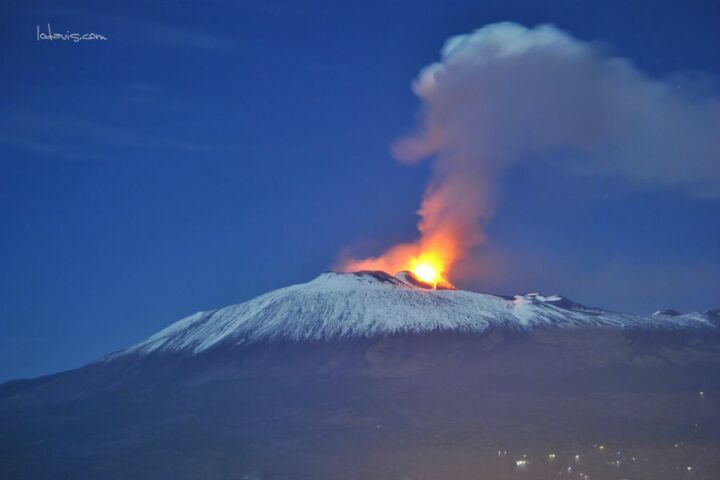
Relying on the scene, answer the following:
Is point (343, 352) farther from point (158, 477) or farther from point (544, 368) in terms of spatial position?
point (158, 477)

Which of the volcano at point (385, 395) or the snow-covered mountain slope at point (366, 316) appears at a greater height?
the snow-covered mountain slope at point (366, 316)

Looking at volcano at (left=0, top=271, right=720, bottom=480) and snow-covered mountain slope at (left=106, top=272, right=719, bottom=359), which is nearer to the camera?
volcano at (left=0, top=271, right=720, bottom=480)

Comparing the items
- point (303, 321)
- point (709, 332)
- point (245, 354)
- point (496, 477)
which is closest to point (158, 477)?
point (496, 477)

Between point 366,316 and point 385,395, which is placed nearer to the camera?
point 385,395

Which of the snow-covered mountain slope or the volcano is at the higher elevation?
the snow-covered mountain slope

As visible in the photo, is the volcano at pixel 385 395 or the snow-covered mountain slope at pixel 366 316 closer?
the volcano at pixel 385 395
